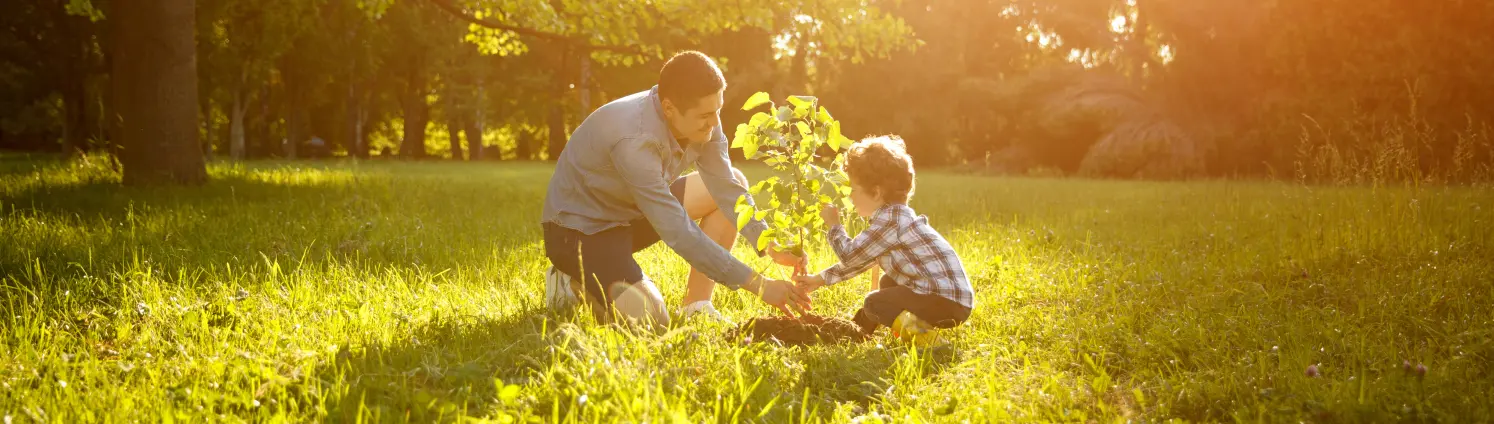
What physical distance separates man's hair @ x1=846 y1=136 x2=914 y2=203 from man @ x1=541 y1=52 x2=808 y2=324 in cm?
52

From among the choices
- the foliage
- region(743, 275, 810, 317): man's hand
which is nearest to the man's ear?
the foliage

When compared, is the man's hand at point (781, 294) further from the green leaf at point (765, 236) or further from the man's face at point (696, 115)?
the man's face at point (696, 115)

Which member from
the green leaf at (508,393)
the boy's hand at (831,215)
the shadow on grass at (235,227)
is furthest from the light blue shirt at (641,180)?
the shadow on grass at (235,227)

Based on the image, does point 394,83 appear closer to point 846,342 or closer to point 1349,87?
point 1349,87

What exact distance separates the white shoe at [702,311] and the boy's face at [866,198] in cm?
85

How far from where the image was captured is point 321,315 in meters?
4.30

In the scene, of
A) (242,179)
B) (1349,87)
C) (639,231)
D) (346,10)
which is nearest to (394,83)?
(346,10)

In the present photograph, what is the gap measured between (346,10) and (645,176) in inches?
617

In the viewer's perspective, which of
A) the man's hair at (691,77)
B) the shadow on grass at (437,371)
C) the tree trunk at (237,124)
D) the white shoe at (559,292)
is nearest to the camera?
the shadow on grass at (437,371)

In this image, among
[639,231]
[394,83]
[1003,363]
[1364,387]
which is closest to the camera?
[1364,387]

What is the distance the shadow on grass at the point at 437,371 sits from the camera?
3.02 meters

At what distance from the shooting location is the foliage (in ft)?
12.0

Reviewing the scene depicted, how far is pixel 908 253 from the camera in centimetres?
419

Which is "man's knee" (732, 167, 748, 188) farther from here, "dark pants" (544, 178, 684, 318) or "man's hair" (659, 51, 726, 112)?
"man's hair" (659, 51, 726, 112)
